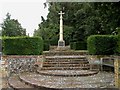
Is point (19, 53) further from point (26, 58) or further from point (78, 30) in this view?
point (78, 30)

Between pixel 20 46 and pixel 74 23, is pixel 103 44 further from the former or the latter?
pixel 74 23

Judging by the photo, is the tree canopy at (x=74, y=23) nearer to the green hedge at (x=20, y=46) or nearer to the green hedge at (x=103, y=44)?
the green hedge at (x=103, y=44)

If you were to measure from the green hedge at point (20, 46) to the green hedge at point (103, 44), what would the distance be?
306 cm

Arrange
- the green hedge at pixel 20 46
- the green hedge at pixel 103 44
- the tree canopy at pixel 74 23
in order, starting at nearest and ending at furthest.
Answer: the green hedge at pixel 20 46, the green hedge at pixel 103 44, the tree canopy at pixel 74 23

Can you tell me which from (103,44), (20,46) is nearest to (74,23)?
(103,44)

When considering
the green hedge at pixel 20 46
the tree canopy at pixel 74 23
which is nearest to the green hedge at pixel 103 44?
the tree canopy at pixel 74 23

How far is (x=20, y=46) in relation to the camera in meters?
12.4

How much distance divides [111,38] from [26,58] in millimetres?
4678

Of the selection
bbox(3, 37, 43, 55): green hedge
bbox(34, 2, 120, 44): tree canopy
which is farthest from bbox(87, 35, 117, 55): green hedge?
bbox(3, 37, 43, 55): green hedge

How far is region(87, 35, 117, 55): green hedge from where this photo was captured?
1303 cm

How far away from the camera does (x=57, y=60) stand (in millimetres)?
12758

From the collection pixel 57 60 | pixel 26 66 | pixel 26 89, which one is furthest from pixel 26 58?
pixel 26 89

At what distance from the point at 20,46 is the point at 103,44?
4417 millimetres

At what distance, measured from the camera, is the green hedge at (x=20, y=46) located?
40.4 feet
